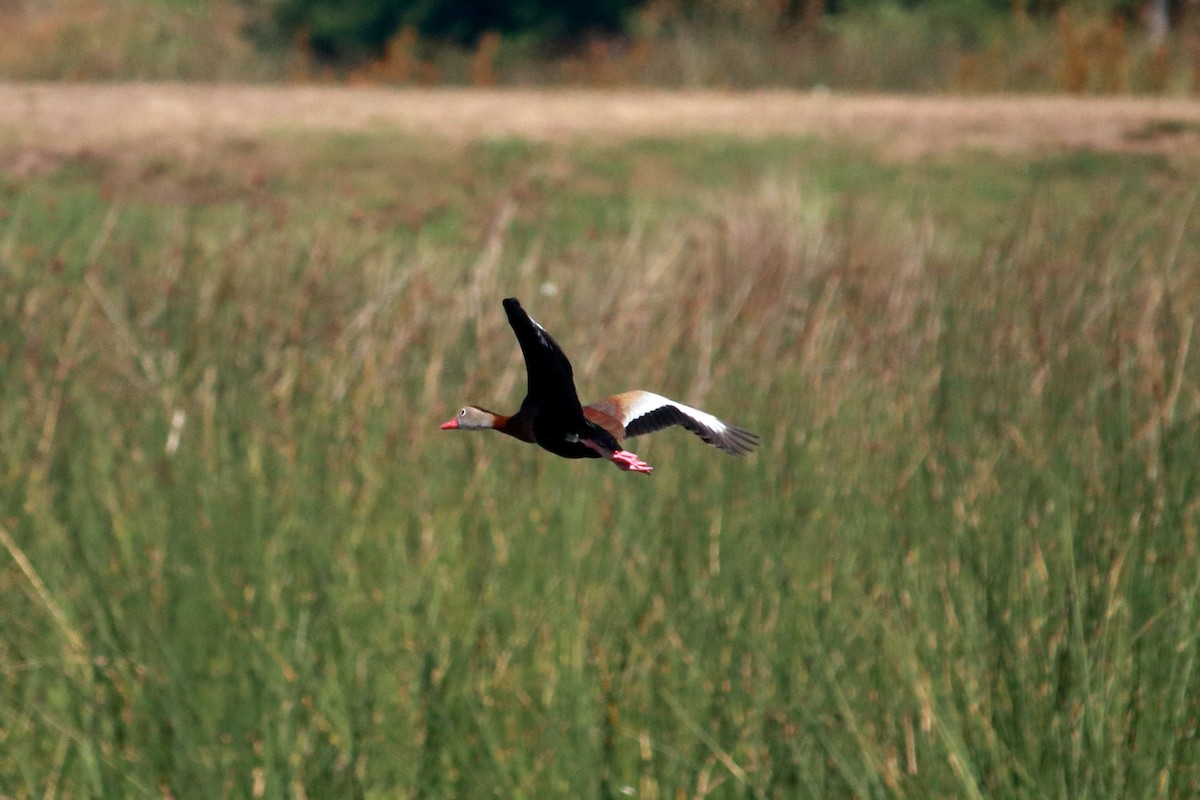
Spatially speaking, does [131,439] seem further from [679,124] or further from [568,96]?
[568,96]

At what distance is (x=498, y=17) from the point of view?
25.6 metres

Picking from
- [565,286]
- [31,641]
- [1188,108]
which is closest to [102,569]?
[31,641]

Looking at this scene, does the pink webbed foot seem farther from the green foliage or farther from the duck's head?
the green foliage

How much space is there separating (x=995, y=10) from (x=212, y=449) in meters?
21.9

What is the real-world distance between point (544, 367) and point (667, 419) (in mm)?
150

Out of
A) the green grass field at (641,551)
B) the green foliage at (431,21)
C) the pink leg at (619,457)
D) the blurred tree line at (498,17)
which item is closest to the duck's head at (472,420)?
the pink leg at (619,457)

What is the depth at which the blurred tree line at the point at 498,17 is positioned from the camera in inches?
933

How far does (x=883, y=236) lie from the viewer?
5.63 m

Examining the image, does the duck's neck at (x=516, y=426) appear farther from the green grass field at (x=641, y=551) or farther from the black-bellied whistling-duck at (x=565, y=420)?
the green grass field at (x=641, y=551)

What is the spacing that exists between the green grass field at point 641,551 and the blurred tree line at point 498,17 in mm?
17449

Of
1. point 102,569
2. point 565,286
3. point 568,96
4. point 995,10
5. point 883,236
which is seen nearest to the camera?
point 565,286

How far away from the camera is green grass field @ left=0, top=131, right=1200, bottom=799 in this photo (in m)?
3.79

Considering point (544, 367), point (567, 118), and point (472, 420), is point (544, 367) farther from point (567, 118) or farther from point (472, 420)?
point (567, 118)

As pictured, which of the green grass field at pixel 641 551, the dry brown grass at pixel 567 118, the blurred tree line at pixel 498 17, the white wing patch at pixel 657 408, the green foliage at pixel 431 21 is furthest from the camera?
the green foliage at pixel 431 21
